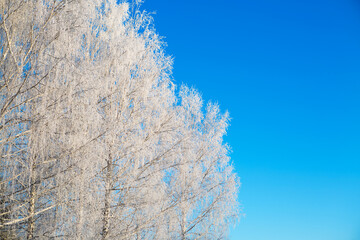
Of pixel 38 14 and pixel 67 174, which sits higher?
pixel 38 14

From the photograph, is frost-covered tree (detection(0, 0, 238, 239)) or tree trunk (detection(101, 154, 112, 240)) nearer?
frost-covered tree (detection(0, 0, 238, 239))

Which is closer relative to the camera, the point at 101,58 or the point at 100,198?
the point at 100,198

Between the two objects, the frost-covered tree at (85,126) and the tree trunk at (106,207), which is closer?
the frost-covered tree at (85,126)

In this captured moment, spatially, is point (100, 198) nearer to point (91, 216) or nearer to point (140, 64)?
point (91, 216)

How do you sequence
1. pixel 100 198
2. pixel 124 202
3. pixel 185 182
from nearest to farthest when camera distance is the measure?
1. pixel 100 198
2. pixel 124 202
3. pixel 185 182

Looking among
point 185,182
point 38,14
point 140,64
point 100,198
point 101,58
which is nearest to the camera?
point 38,14

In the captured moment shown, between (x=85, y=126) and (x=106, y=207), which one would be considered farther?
(x=106, y=207)

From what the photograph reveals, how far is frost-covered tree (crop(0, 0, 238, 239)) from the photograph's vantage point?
4.32m

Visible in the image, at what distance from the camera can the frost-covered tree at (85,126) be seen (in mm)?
4316

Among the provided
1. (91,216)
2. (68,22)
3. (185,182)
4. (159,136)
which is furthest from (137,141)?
(185,182)

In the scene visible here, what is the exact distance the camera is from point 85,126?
490 cm

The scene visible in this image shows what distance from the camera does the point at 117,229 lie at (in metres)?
5.72

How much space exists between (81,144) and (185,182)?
475 cm

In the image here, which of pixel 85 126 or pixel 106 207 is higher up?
pixel 85 126
